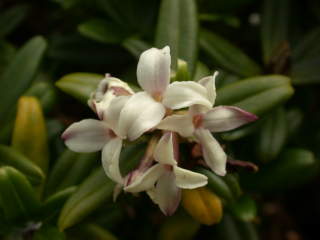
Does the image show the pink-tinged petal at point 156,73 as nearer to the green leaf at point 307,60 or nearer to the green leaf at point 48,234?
the green leaf at point 48,234

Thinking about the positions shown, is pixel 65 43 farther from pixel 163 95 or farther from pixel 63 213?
pixel 163 95

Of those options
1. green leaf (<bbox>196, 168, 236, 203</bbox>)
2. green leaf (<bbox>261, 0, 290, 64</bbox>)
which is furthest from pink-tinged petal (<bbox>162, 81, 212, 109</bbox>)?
green leaf (<bbox>261, 0, 290, 64</bbox>)

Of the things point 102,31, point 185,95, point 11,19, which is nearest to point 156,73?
point 185,95

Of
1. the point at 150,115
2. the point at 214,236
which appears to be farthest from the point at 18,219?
the point at 214,236

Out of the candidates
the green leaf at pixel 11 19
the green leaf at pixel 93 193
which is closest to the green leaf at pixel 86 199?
the green leaf at pixel 93 193

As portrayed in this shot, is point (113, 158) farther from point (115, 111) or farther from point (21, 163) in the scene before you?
point (21, 163)

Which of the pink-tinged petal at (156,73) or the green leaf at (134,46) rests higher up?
the pink-tinged petal at (156,73)
